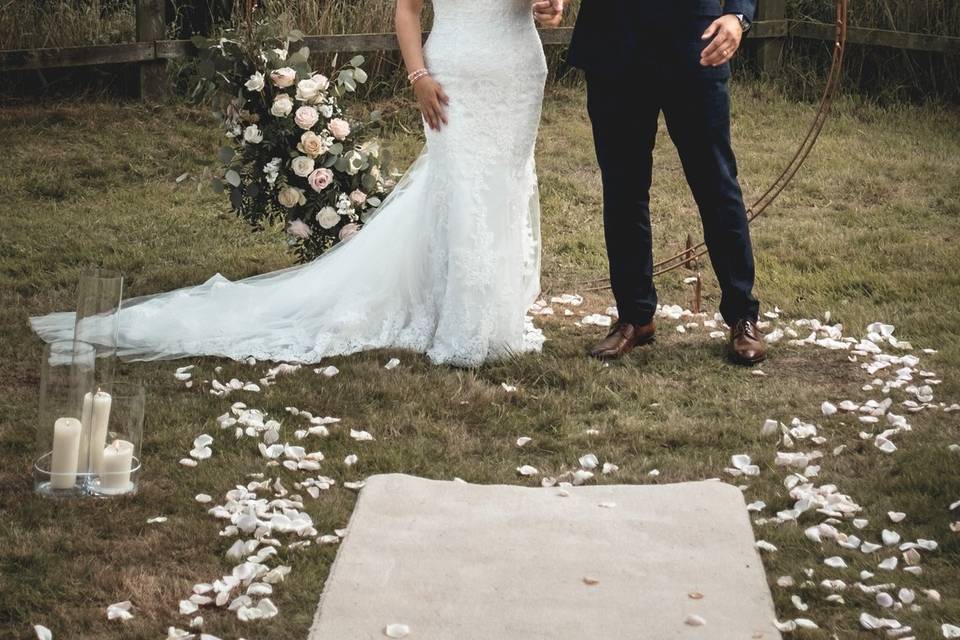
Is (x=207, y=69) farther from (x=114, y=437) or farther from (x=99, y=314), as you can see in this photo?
(x=114, y=437)

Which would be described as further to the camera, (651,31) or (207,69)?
(207,69)

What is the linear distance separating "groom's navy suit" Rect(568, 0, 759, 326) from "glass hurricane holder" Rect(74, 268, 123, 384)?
5.95 feet

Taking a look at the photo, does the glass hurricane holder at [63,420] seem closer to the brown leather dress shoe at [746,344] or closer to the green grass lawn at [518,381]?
the green grass lawn at [518,381]

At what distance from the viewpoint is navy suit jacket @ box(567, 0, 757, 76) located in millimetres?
4344

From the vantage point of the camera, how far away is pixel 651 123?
182 inches

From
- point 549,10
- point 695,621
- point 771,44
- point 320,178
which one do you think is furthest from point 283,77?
point 771,44

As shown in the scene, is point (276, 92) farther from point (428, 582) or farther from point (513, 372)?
point (428, 582)

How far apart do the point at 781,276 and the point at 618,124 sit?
151cm

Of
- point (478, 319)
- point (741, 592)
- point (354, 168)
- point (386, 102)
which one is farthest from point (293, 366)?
point (386, 102)

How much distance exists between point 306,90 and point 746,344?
6.49 feet

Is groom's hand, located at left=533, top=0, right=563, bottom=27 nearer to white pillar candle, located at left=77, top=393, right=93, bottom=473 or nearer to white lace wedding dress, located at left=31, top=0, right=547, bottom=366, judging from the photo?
white lace wedding dress, located at left=31, top=0, right=547, bottom=366

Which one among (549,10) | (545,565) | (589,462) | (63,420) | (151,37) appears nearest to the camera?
(545,565)

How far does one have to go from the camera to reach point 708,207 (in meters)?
4.56

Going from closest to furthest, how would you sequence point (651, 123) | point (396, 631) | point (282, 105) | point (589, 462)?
1. point (396, 631)
2. point (589, 462)
3. point (651, 123)
4. point (282, 105)
